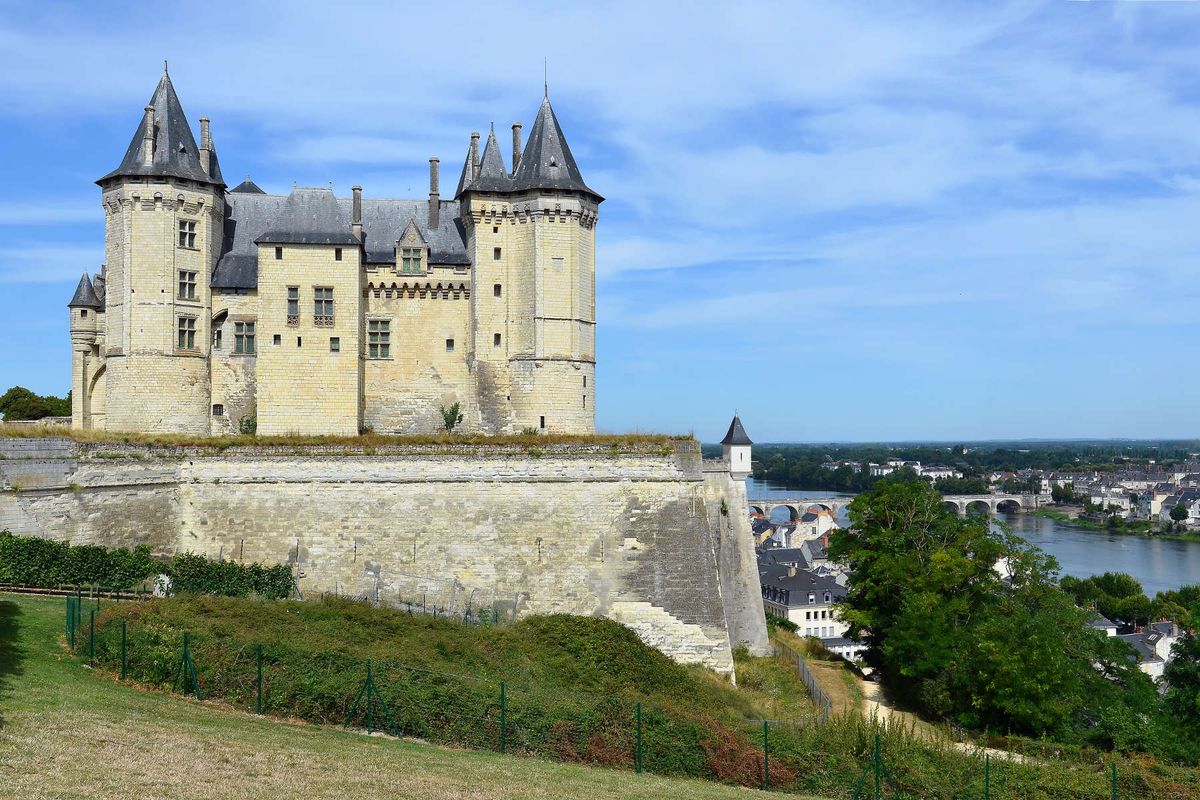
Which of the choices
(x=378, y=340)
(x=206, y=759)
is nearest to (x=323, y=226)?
(x=378, y=340)

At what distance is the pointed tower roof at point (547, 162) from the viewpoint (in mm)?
33125

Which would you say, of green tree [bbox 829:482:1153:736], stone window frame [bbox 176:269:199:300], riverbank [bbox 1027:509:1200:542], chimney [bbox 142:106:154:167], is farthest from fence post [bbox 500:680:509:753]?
riverbank [bbox 1027:509:1200:542]

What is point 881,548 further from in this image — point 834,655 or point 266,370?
point 266,370

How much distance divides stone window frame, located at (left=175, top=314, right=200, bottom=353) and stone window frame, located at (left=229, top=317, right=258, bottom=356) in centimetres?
123

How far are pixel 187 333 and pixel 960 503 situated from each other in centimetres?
12152

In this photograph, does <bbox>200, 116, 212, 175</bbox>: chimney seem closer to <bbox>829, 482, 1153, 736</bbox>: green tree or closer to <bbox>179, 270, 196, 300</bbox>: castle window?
<bbox>179, 270, 196, 300</bbox>: castle window

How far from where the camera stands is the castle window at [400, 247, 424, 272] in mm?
34531

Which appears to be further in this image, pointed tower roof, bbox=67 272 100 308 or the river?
the river

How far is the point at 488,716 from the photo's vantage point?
16469 millimetres

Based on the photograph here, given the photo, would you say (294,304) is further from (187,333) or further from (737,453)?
(737,453)

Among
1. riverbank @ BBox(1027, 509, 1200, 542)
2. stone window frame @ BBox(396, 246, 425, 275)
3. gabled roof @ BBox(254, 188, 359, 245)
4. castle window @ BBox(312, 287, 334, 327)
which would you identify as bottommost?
Answer: riverbank @ BBox(1027, 509, 1200, 542)

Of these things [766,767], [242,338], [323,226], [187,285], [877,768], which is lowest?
[766,767]

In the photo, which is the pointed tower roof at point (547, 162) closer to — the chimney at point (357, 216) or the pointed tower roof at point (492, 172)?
the pointed tower roof at point (492, 172)

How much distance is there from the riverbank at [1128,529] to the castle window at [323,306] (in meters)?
111
